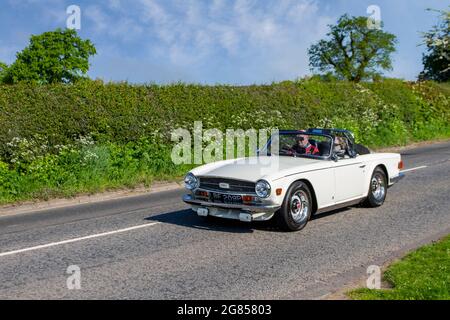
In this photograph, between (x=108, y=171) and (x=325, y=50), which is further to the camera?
(x=325, y=50)

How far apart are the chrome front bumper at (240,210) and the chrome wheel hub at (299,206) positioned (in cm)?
44

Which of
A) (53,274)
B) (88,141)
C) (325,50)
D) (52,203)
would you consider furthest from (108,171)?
(325,50)

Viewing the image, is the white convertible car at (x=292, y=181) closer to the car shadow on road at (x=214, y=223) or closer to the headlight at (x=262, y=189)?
the headlight at (x=262, y=189)

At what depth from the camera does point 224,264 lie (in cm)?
703

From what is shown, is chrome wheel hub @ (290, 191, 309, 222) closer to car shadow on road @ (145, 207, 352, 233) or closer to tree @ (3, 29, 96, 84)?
car shadow on road @ (145, 207, 352, 233)

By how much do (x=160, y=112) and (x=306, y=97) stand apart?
7.73 meters

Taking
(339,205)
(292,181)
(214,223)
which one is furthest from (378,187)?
(214,223)

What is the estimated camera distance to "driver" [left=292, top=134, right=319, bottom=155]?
32.7 feet

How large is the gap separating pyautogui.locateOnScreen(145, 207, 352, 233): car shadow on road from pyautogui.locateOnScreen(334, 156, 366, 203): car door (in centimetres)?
59

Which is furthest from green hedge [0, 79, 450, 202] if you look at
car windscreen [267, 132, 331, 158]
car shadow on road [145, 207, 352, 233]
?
car windscreen [267, 132, 331, 158]

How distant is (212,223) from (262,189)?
5.19 ft

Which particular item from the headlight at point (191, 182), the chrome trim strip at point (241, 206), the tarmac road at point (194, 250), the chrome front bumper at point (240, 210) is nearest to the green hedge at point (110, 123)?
the tarmac road at point (194, 250)
